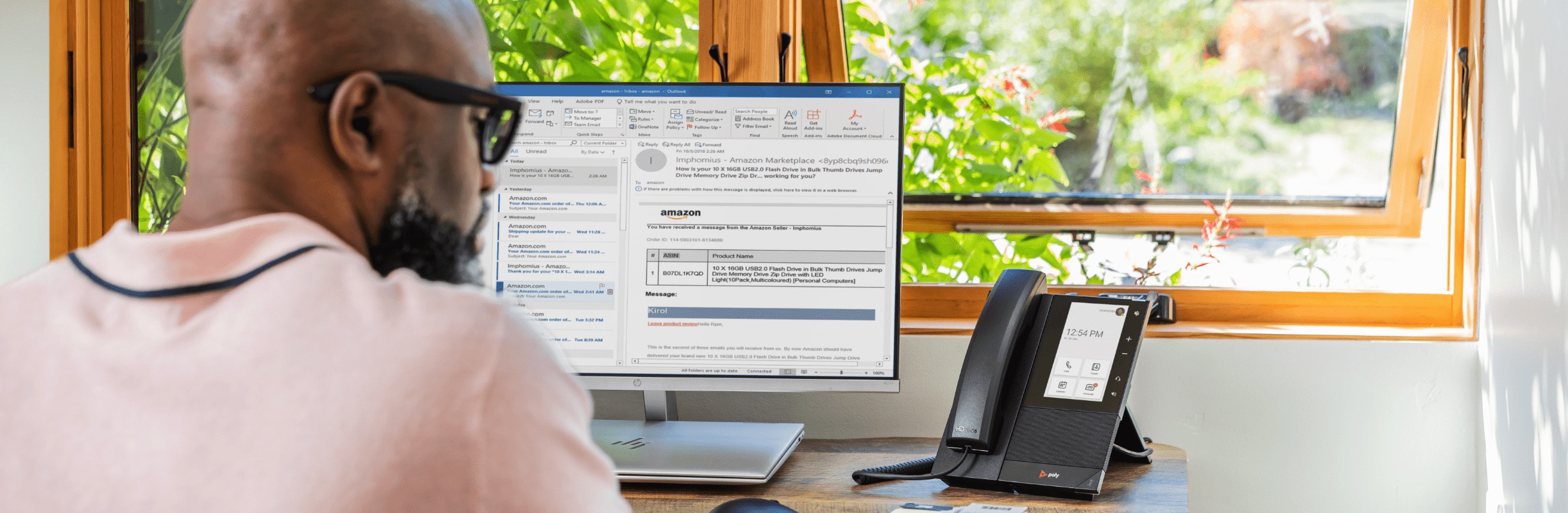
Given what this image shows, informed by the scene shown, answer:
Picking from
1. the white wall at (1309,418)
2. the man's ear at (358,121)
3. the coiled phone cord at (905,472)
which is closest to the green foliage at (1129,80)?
the white wall at (1309,418)

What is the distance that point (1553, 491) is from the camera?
3.74ft

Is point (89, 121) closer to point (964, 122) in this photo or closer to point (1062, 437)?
point (964, 122)

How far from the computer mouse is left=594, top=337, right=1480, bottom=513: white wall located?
0.57m

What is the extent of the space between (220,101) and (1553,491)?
1314 millimetres

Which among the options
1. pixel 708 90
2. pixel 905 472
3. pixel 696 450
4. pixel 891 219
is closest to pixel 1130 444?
pixel 905 472

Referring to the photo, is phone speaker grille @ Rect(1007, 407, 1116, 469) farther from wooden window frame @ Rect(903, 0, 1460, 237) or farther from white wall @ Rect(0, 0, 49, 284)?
white wall @ Rect(0, 0, 49, 284)

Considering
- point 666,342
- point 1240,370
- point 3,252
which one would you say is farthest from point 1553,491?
point 3,252

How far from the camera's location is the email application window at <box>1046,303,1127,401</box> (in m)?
1.17

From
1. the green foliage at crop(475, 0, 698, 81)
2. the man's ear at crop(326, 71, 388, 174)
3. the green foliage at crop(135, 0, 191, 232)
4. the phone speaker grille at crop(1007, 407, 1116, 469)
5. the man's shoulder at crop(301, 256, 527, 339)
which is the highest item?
the green foliage at crop(475, 0, 698, 81)

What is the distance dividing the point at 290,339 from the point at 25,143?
1.57 m

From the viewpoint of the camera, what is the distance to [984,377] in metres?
1.18

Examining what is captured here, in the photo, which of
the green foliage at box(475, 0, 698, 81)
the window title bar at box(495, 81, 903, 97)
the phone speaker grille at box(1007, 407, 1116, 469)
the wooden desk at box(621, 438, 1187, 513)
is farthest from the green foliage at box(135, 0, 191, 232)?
the phone speaker grille at box(1007, 407, 1116, 469)

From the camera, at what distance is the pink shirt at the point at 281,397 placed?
0.45 meters

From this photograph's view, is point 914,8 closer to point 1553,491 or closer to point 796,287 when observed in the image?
point 796,287
